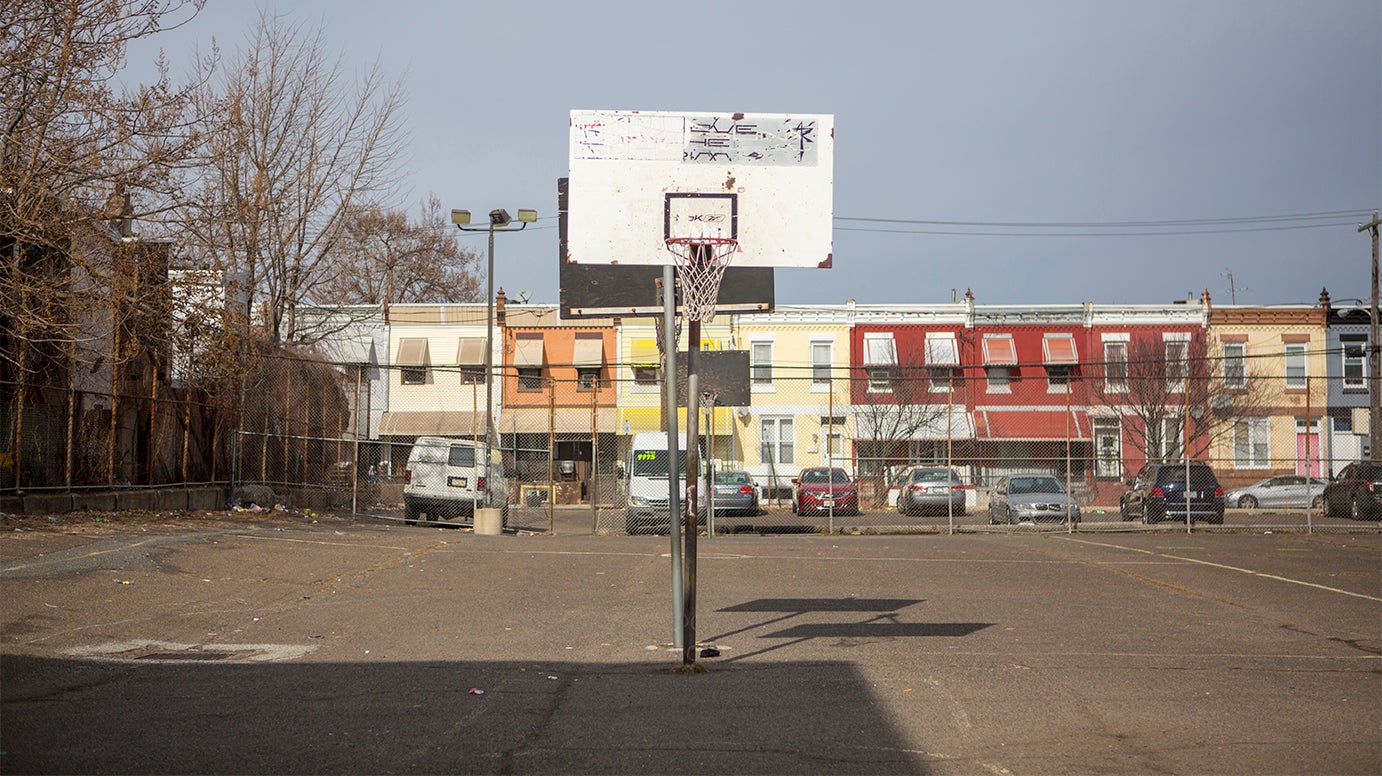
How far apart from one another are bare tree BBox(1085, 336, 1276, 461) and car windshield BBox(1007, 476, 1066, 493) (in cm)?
992

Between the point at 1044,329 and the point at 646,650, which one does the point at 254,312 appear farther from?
the point at 1044,329

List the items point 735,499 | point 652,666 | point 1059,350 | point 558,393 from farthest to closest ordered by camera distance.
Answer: point 558,393 < point 1059,350 < point 735,499 < point 652,666

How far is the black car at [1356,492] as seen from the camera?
26.9 meters

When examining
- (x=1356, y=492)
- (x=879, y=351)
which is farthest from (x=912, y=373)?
(x=1356, y=492)

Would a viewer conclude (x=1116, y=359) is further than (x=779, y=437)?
Yes

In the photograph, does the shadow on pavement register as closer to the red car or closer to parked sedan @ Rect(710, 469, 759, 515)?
the red car

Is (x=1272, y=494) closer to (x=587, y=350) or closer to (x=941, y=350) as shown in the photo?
(x=941, y=350)

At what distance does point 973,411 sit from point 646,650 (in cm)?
3484

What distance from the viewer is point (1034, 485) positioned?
27844 millimetres

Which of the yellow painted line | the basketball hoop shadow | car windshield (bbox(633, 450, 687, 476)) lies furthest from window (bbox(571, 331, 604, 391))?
the basketball hoop shadow

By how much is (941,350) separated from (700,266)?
35042 millimetres

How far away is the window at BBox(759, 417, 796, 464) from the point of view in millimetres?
41219

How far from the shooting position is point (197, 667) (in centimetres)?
801

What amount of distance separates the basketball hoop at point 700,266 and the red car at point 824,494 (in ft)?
55.4
